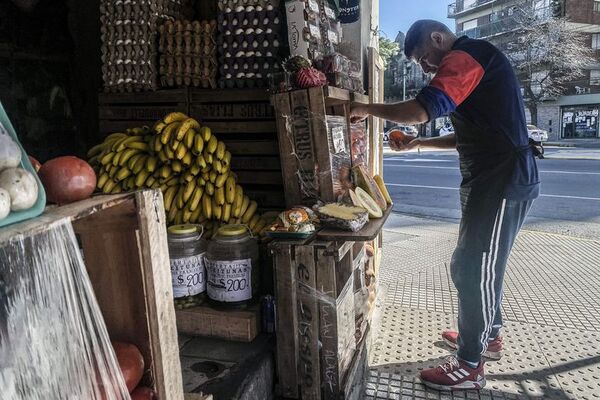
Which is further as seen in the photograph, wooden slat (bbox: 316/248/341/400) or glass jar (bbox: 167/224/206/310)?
glass jar (bbox: 167/224/206/310)

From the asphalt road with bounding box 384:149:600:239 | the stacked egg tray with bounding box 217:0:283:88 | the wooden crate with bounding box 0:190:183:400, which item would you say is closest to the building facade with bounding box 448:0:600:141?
the asphalt road with bounding box 384:149:600:239

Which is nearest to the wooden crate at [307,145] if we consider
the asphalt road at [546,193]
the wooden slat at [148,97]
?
the wooden slat at [148,97]

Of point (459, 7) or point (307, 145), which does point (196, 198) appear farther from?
point (459, 7)

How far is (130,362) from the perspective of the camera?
1.64m

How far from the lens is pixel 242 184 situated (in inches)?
142

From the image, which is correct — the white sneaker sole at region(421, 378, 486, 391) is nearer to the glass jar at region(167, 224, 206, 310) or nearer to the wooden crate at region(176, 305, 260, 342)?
the wooden crate at region(176, 305, 260, 342)

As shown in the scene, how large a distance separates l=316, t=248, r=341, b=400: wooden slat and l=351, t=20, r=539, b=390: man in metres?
1.00

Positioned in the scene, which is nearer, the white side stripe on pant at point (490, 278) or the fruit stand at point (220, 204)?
the fruit stand at point (220, 204)

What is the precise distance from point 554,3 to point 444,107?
39.9 meters

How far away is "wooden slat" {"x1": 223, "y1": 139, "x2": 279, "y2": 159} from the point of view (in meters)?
3.48

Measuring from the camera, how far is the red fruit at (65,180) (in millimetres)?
1446

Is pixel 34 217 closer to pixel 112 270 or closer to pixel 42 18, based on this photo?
pixel 112 270

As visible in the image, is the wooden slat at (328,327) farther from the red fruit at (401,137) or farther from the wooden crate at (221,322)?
the red fruit at (401,137)

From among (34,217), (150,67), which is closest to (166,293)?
(34,217)
